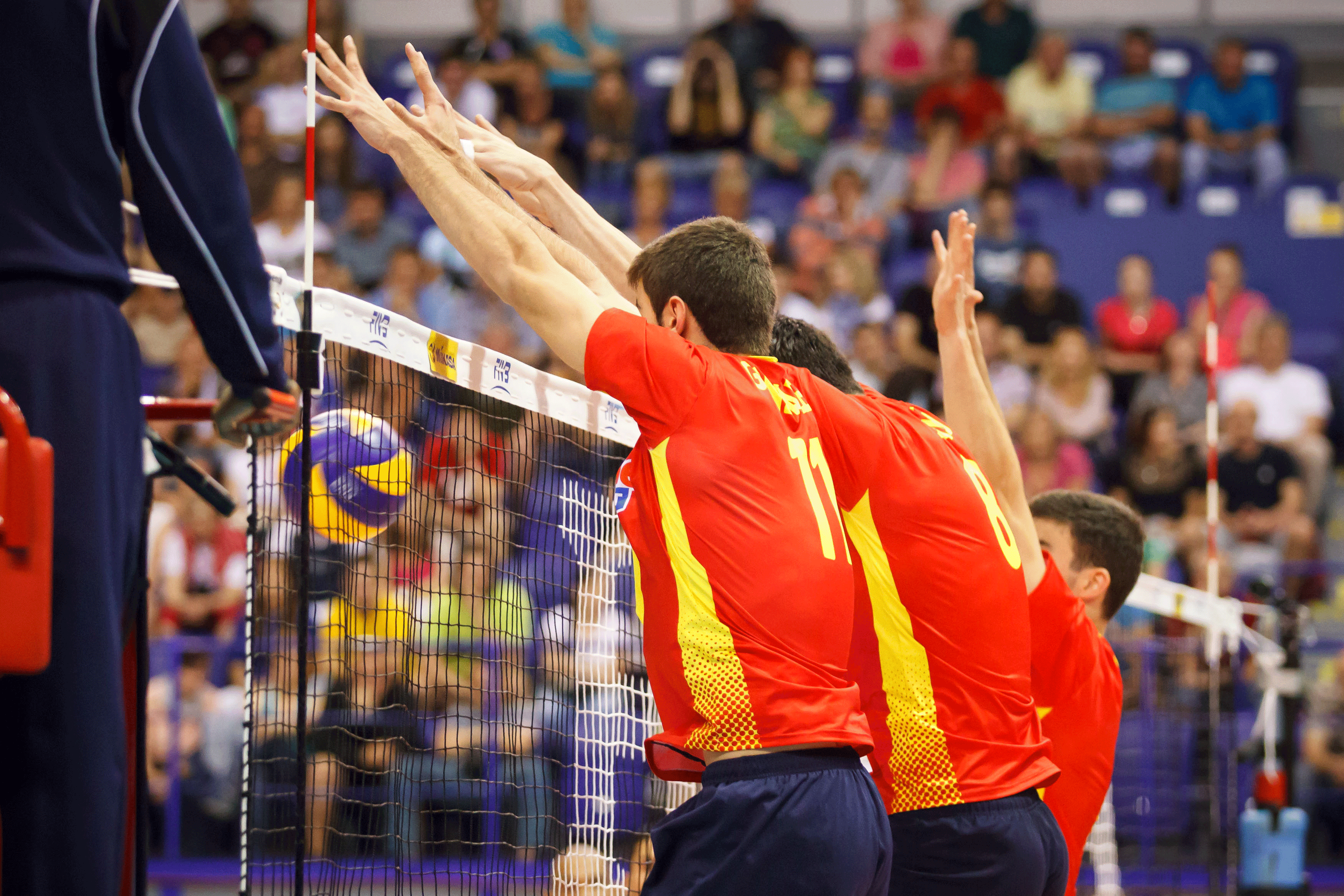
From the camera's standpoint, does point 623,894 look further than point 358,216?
No

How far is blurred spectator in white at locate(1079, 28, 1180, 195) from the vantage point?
13922 mm

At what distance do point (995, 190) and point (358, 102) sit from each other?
985 cm

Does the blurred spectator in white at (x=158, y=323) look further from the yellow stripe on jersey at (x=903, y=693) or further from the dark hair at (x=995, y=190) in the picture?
the yellow stripe on jersey at (x=903, y=693)

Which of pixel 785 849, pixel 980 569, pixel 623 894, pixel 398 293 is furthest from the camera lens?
pixel 398 293

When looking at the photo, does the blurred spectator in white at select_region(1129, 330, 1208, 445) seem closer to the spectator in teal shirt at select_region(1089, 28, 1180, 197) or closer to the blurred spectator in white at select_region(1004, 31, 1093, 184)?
the spectator in teal shirt at select_region(1089, 28, 1180, 197)

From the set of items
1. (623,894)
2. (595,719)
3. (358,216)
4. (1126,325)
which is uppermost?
(358,216)

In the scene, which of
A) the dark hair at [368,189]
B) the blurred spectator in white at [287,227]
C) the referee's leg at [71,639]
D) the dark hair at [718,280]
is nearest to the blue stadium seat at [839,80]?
the dark hair at [368,189]

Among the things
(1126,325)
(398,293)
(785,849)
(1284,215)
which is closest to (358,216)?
(398,293)

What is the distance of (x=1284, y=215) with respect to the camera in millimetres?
13211

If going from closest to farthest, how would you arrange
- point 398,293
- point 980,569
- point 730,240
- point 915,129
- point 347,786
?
point 730,240 → point 980,569 → point 347,786 → point 398,293 → point 915,129

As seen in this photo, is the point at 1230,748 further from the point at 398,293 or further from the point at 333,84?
the point at 398,293

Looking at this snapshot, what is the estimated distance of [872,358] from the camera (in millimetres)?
11141

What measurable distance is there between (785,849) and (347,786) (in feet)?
19.7

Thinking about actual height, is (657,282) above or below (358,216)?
below
